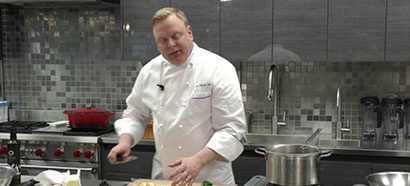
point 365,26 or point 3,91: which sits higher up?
point 365,26

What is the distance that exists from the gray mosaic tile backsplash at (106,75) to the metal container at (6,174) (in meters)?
1.80

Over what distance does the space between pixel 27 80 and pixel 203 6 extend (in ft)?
5.67

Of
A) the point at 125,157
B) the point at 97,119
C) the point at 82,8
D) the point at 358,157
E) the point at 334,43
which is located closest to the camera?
the point at 125,157

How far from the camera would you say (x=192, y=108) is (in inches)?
93.6

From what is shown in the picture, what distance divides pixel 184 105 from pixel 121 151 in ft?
1.21

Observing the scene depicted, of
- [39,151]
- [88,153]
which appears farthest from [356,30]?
[39,151]

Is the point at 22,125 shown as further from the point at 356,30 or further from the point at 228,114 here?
the point at 356,30

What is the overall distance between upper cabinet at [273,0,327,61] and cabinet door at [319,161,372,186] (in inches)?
27.8

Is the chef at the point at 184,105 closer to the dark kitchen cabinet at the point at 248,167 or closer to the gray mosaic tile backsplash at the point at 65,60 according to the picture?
the dark kitchen cabinet at the point at 248,167

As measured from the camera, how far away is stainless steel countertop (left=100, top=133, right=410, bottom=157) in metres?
3.02

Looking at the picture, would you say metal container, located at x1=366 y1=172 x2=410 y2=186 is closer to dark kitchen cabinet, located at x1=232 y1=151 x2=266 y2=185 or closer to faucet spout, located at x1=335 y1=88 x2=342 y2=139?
dark kitchen cabinet, located at x1=232 y1=151 x2=266 y2=185

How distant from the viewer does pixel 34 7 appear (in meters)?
4.13

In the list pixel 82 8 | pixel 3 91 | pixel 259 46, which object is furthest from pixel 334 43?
pixel 3 91

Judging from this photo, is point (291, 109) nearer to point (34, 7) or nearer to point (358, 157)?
point (358, 157)
